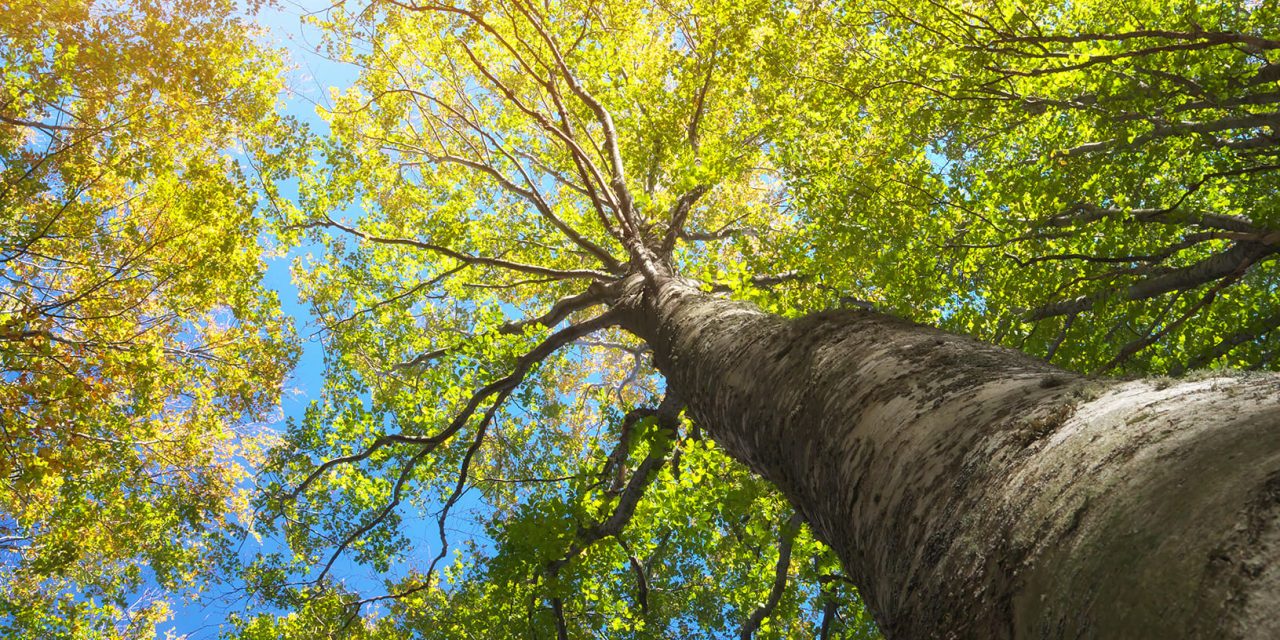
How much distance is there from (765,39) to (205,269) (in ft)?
22.0

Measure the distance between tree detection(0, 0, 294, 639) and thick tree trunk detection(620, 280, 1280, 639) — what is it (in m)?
7.00

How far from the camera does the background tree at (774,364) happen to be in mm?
1190

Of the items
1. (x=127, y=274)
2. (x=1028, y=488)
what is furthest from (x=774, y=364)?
(x=127, y=274)

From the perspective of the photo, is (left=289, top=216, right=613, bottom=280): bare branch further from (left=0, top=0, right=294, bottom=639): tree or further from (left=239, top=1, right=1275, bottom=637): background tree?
(left=0, top=0, right=294, bottom=639): tree

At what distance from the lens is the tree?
7.43 meters

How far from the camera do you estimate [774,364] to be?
2.79 meters

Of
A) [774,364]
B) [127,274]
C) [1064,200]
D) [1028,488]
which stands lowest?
[1028,488]

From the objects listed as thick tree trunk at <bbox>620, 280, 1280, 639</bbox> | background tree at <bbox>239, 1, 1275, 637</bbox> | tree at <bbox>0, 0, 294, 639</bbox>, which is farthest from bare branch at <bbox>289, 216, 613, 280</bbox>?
thick tree trunk at <bbox>620, 280, 1280, 639</bbox>

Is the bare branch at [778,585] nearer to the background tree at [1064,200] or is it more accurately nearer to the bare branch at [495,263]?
the background tree at [1064,200]

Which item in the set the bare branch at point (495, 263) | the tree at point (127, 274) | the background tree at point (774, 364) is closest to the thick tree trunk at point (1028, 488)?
the background tree at point (774, 364)

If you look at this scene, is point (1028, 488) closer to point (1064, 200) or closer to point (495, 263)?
point (1064, 200)

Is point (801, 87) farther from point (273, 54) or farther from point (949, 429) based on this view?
point (273, 54)

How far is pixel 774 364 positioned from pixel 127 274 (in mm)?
9781

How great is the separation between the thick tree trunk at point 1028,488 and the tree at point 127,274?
23.0 ft
